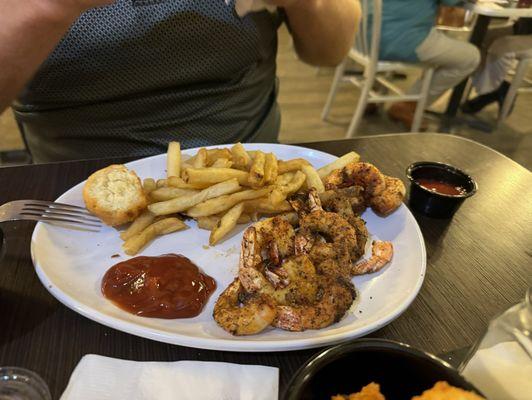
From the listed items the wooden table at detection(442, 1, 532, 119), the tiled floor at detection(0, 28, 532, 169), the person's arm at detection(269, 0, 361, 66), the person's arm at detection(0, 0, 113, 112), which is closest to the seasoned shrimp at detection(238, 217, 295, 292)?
the person's arm at detection(0, 0, 113, 112)

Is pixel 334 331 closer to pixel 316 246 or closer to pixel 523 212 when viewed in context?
pixel 316 246

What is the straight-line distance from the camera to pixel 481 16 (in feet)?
14.5

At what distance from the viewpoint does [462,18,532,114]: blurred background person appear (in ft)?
15.3

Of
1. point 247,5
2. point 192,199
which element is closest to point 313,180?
point 192,199

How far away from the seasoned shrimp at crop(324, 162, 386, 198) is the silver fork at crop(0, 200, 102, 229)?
0.78 metres

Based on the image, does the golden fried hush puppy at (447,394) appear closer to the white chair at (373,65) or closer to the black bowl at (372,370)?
the black bowl at (372,370)

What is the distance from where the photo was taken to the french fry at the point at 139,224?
1.31 m

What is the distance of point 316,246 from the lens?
48.3 inches

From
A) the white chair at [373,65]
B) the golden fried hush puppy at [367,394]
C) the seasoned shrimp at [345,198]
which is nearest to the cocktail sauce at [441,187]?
the seasoned shrimp at [345,198]

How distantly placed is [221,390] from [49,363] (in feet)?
1.26

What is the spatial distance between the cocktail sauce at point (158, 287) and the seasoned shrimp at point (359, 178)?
1.88ft

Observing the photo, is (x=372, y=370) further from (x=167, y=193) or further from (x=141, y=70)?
(x=141, y=70)

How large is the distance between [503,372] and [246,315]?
51 cm

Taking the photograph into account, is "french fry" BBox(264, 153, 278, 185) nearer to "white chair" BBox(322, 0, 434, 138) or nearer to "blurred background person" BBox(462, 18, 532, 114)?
"white chair" BBox(322, 0, 434, 138)
